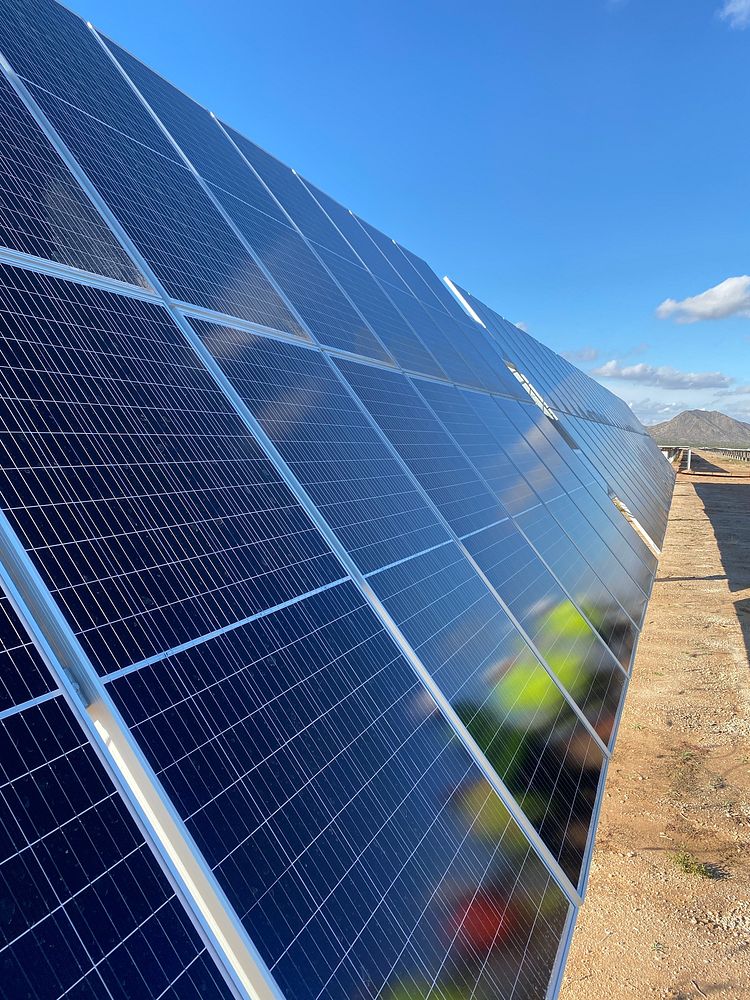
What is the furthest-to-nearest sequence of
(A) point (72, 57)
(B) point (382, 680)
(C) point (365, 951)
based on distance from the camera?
(A) point (72, 57) → (B) point (382, 680) → (C) point (365, 951)

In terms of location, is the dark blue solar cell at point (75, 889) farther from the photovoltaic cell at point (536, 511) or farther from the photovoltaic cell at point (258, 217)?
the photovoltaic cell at point (536, 511)

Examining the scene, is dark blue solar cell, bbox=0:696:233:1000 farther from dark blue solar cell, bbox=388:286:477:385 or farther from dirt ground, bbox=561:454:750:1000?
dark blue solar cell, bbox=388:286:477:385

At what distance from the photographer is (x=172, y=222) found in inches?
348

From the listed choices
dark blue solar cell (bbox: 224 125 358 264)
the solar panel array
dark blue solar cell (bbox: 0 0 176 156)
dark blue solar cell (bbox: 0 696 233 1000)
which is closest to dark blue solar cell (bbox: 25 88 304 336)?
the solar panel array

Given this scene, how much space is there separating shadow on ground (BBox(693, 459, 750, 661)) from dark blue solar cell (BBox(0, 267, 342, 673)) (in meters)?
15.3

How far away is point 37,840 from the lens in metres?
2.84

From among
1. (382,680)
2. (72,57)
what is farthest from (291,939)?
(72,57)

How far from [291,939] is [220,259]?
8.40 metres

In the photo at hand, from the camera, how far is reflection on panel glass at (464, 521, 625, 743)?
9773 millimetres

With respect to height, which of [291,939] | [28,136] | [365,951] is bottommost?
[365,951]

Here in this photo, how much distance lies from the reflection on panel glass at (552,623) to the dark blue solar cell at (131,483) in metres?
4.31

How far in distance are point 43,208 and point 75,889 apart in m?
6.03

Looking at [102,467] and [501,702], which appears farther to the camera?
[501,702]

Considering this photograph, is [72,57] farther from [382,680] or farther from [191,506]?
[382,680]
